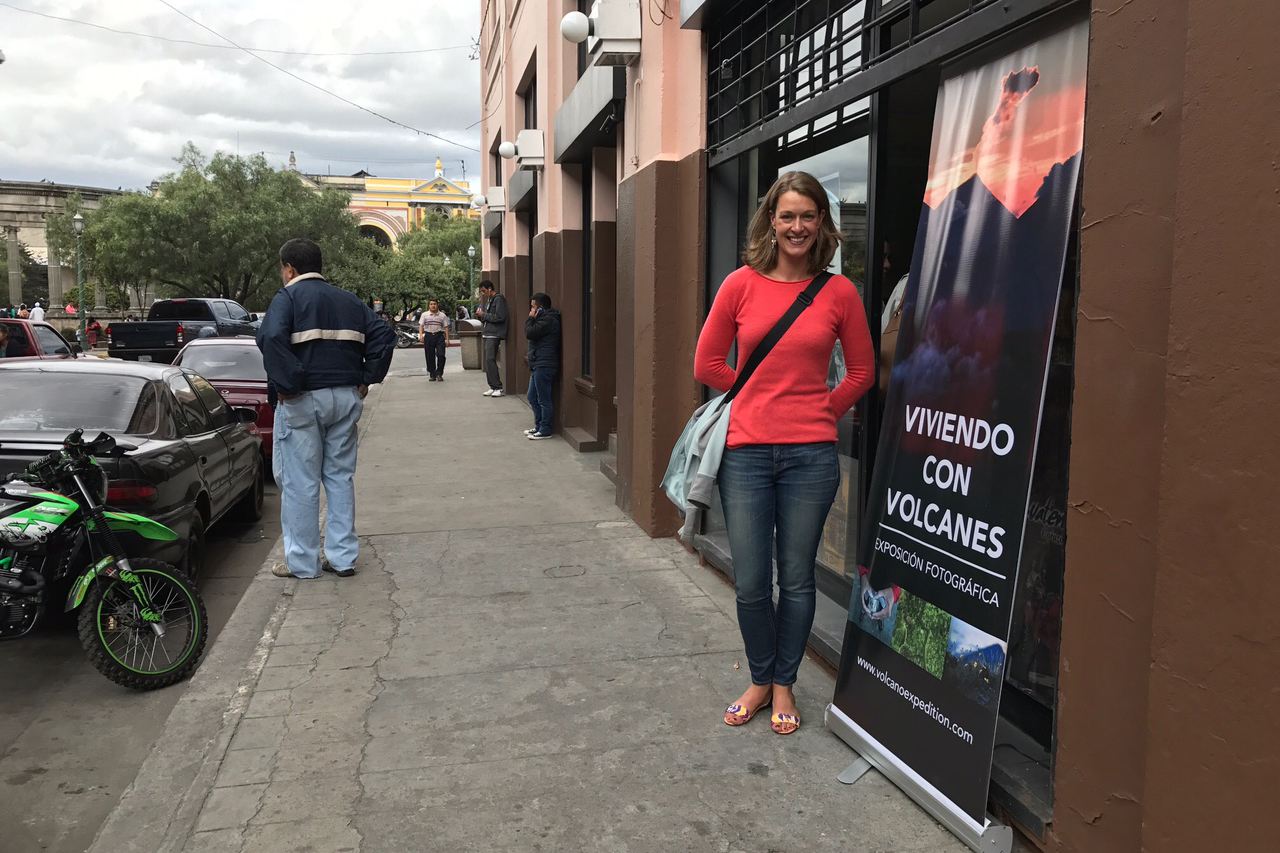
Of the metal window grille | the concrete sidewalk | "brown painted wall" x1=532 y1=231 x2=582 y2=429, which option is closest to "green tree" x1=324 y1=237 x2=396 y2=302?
"brown painted wall" x1=532 y1=231 x2=582 y2=429

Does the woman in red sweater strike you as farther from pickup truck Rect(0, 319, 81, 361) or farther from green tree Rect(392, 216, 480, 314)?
green tree Rect(392, 216, 480, 314)

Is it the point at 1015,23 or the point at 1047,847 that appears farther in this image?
the point at 1015,23

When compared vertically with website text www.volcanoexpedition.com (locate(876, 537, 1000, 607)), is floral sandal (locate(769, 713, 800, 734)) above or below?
below

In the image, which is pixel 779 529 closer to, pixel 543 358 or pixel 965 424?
pixel 965 424

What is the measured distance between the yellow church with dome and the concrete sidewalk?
323ft

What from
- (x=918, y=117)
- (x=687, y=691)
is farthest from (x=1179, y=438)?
(x=918, y=117)

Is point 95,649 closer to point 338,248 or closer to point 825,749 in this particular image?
point 825,749

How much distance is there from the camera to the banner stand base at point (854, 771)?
3.41m

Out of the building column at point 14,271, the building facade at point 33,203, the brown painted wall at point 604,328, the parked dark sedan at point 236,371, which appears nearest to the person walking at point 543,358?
the brown painted wall at point 604,328

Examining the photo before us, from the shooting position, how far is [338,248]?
45094 millimetres

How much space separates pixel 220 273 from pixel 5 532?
41.8 m

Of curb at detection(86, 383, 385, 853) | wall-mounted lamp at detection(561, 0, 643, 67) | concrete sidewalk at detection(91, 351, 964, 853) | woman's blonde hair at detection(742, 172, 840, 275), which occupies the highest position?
wall-mounted lamp at detection(561, 0, 643, 67)

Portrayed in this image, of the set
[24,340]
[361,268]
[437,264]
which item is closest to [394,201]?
[437,264]

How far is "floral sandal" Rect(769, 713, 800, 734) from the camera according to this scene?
379cm
